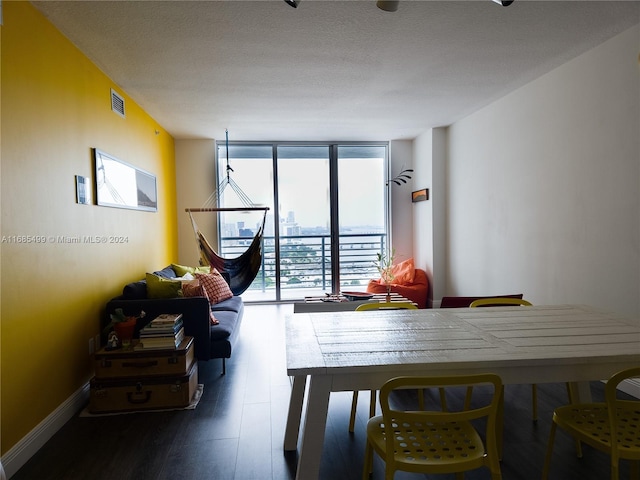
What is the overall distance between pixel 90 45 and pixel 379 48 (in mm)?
1802

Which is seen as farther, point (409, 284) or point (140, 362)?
point (409, 284)

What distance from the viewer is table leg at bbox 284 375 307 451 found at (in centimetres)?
197

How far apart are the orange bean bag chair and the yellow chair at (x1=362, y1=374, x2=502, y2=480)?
3626 millimetres

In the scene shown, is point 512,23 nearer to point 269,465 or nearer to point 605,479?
point 605,479

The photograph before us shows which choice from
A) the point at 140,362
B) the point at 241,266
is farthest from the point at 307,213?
the point at 140,362

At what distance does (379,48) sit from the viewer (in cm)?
260

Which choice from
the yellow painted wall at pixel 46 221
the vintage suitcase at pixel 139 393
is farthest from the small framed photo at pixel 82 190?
the vintage suitcase at pixel 139 393

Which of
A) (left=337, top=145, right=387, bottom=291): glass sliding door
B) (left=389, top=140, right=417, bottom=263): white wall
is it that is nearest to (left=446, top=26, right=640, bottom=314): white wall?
(left=389, top=140, right=417, bottom=263): white wall

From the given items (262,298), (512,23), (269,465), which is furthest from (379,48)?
(262,298)

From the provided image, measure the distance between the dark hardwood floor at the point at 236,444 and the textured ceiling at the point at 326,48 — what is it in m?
2.21

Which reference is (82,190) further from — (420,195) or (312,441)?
(420,195)

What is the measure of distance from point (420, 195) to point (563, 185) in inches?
92.9

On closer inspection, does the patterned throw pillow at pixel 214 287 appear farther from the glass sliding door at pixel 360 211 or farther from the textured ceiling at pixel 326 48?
the glass sliding door at pixel 360 211

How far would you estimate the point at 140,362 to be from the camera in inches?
96.1
